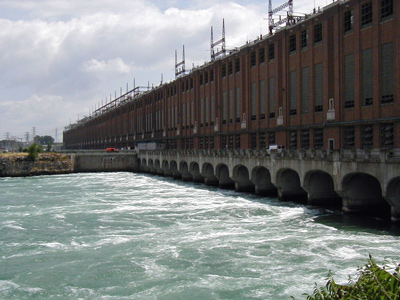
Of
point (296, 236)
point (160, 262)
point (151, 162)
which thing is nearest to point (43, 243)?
point (160, 262)

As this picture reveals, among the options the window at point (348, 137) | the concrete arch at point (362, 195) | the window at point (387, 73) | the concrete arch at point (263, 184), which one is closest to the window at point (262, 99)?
the concrete arch at point (263, 184)

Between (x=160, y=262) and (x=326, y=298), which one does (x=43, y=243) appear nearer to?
(x=160, y=262)

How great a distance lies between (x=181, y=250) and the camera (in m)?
23.8

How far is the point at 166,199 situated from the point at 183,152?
24486 mm

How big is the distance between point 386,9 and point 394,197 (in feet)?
59.0

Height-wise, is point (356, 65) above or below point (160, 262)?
above

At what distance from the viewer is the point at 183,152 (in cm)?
7125

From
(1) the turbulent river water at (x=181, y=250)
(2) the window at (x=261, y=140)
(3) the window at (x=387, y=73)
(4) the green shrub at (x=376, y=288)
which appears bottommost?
(1) the turbulent river water at (x=181, y=250)

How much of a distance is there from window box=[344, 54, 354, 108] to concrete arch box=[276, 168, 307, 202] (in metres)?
8.95

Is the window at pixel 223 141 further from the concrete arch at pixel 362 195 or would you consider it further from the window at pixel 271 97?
the concrete arch at pixel 362 195

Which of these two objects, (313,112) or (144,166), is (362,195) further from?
(144,166)

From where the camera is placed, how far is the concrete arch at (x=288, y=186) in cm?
4278

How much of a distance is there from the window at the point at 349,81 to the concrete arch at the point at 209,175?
84.4 ft

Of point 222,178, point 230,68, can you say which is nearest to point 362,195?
point 222,178
